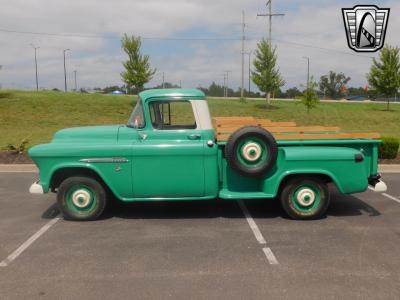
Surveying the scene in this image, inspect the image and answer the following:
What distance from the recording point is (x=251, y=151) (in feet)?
18.7

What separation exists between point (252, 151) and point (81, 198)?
263 centimetres

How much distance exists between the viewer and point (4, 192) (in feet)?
26.3

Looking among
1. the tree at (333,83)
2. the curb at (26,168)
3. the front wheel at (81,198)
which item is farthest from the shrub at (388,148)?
the tree at (333,83)

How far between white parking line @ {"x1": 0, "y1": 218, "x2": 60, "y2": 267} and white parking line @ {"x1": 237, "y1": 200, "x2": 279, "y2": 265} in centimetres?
292

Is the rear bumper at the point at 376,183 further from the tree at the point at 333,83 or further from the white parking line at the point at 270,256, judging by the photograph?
the tree at the point at 333,83

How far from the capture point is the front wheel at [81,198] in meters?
5.95

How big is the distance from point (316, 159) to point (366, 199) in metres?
2.18

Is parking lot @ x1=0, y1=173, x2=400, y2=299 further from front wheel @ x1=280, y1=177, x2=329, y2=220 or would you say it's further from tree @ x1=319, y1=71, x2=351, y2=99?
tree @ x1=319, y1=71, x2=351, y2=99

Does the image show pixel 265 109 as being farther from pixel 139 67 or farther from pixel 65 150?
pixel 65 150

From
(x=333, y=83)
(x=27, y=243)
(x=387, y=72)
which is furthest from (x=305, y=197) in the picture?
(x=333, y=83)

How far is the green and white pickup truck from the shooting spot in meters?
5.73

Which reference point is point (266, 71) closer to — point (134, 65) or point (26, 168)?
point (134, 65)

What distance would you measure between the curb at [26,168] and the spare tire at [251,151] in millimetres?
5645

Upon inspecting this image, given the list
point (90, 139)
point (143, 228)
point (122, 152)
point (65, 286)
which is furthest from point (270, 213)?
point (65, 286)
